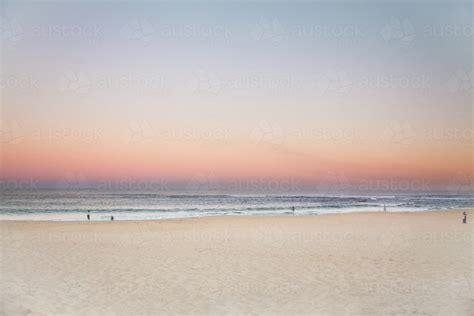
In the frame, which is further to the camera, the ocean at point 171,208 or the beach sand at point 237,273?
the ocean at point 171,208

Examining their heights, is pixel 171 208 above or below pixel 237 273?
below

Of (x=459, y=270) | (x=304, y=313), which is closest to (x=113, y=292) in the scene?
(x=304, y=313)

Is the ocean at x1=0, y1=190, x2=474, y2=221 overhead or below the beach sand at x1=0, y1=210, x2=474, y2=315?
below

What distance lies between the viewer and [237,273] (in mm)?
10492

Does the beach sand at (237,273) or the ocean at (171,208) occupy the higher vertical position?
the beach sand at (237,273)

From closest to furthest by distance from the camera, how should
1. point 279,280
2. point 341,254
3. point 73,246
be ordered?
point 279,280 → point 341,254 → point 73,246

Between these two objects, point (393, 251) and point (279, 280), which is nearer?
point (279, 280)

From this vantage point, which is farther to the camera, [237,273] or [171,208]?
[171,208]

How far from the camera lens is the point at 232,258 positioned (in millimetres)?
12359

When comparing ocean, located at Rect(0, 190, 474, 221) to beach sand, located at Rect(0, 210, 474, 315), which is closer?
beach sand, located at Rect(0, 210, 474, 315)

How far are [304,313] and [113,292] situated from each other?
154 inches

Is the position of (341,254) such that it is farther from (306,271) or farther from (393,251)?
(306,271)

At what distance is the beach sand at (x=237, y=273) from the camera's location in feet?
26.4

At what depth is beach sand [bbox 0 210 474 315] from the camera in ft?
26.4
